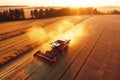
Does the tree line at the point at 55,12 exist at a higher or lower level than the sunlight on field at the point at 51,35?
higher

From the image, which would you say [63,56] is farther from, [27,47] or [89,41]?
[89,41]

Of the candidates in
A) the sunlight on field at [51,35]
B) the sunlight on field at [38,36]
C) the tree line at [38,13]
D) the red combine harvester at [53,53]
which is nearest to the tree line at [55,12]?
the tree line at [38,13]

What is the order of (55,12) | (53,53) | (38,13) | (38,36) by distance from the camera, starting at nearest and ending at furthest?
(53,53) → (38,36) → (38,13) → (55,12)

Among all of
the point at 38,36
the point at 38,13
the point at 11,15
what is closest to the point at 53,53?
the point at 38,36

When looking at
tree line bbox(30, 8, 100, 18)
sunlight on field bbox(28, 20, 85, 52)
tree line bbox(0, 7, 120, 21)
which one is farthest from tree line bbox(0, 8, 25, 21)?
sunlight on field bbox(28, 20, 85, 52)

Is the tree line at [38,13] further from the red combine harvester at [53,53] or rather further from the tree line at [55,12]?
the red combine harvester at [53,53]

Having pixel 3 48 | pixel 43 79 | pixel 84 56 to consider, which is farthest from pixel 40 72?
pixel 3 48

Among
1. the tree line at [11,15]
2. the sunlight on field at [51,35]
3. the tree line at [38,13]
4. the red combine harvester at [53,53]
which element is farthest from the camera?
the tree line at [38,13]

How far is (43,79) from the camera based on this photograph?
917cm

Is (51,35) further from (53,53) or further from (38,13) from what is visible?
(38,13)

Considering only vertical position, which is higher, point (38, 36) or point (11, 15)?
point (11, 15)

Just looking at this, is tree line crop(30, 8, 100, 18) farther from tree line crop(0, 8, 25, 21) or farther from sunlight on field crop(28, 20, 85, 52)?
sunlight on field crop(28, 20, 85, 52)

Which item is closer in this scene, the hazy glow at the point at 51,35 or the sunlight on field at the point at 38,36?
the hazy glow at the point at 51,35

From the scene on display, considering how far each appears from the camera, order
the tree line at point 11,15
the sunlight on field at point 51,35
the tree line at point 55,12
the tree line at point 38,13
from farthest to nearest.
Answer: the tree line at point 55,12 < the tree line at point 38,13 < the tree line at point 11,15 < the sunlight on field at point 51,35
